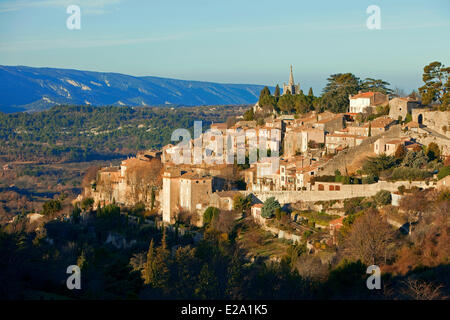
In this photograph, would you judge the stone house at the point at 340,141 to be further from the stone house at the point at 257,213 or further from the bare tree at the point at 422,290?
the bare tree at the point at 422,290

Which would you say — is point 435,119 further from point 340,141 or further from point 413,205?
point 413,205

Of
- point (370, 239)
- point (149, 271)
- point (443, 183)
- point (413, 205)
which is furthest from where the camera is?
point (443, 183)

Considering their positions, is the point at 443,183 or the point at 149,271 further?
the point at 443,183

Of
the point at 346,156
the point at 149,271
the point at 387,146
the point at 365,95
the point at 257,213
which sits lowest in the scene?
the point at 149,271

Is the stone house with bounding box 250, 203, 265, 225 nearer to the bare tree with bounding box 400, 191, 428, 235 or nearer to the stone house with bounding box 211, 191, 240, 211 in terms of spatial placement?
the stone house with bounding box 211, 191, 240, 211

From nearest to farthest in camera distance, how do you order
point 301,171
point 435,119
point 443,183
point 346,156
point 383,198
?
1. point 443,183
2. point 383,198
3. point 301,171
4. point 346,156
5. point 435,119

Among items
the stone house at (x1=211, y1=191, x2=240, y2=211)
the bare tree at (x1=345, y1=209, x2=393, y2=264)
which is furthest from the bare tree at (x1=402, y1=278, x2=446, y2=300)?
the stone house at (x1=211, y1=191, x2=240, y2=211)

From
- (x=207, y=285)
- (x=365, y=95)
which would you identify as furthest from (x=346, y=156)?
(x=207, y=285)

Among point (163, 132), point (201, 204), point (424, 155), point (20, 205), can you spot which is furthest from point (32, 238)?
point (163, 132)
